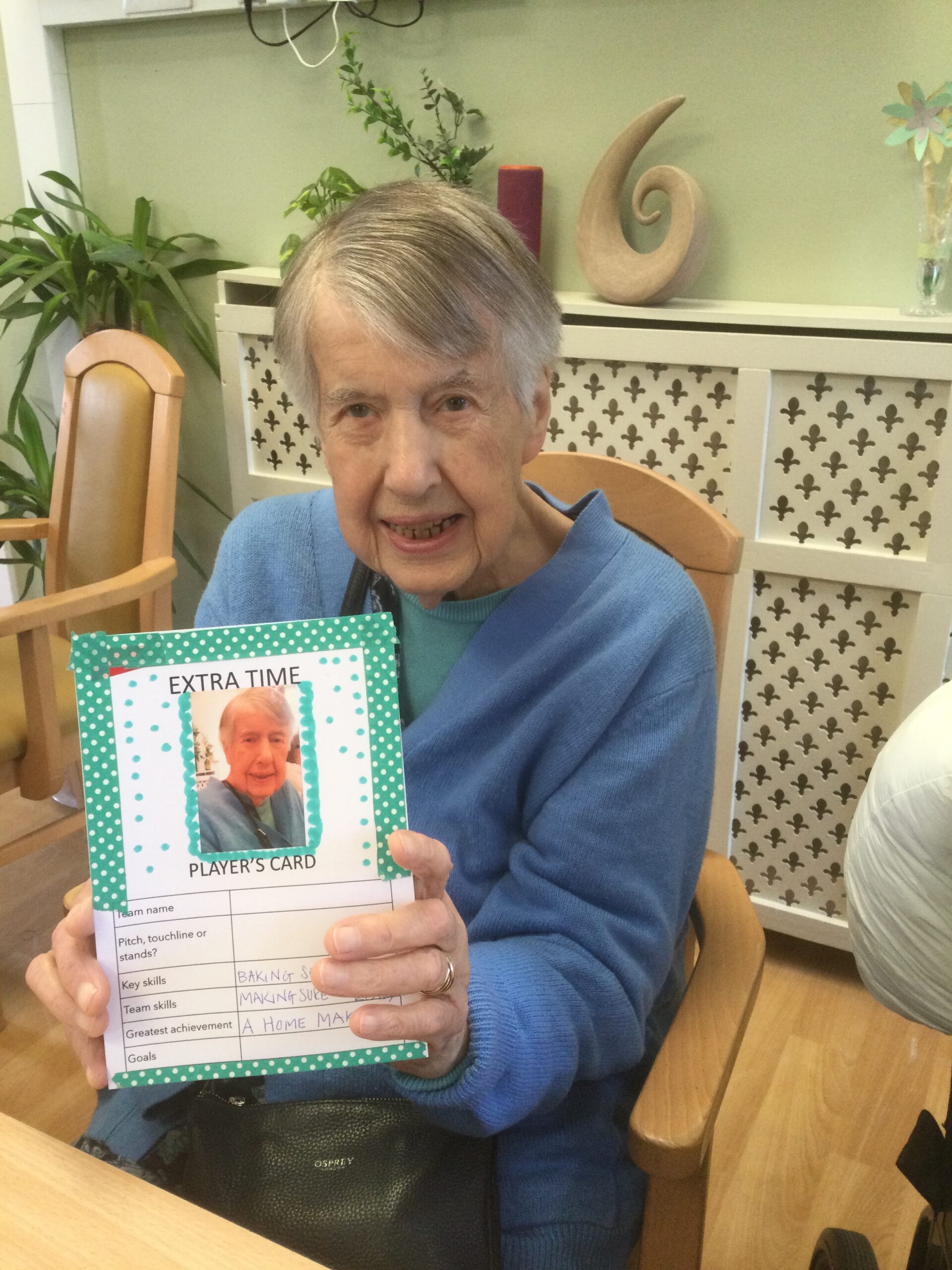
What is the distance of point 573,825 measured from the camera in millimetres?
921

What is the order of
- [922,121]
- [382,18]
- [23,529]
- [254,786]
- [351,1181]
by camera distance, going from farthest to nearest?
[23,529], [382,18], [922,121], [351,1181], [254,786]

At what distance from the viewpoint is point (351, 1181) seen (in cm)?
82

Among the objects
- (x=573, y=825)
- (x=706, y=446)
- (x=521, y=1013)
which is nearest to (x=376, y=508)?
(x=573, y=825)

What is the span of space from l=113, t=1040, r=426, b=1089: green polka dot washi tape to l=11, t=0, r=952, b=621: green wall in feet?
5.38

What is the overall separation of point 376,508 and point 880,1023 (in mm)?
1534

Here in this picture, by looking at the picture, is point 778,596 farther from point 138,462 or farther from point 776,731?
point 138,462

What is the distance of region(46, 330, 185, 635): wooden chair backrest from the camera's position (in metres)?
2.09

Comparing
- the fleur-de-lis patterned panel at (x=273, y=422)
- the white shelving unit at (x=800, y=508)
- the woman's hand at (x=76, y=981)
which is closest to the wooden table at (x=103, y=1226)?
the woman's hand at (x=76, y=981)

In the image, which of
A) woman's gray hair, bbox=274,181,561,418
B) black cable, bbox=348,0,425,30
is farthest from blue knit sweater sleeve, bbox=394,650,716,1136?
black cable, bbox=348,0,425,30

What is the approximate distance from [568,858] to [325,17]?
1965mm

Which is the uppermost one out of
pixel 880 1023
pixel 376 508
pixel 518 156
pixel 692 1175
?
pixel 518 156

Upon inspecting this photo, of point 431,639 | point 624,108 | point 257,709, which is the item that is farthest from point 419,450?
point 624,108

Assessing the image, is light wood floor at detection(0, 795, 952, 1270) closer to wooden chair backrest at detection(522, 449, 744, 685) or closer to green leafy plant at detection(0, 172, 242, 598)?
wooden chair backrest at detection(522, 449, 744, 685)

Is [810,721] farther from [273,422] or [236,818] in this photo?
[236,818]
